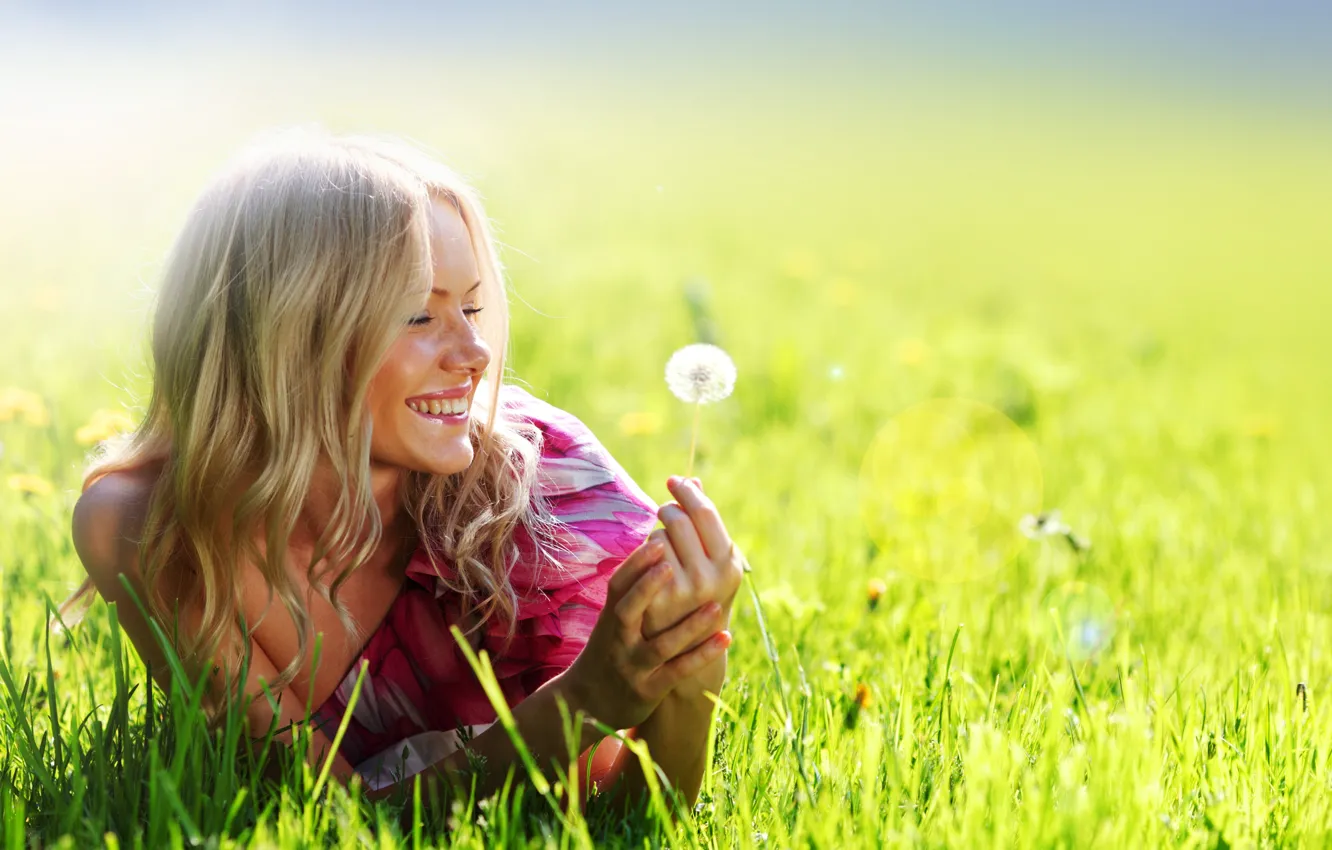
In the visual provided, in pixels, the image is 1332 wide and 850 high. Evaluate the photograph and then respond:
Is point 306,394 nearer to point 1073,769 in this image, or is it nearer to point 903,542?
point 1073,769

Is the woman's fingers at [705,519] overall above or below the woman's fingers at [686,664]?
above

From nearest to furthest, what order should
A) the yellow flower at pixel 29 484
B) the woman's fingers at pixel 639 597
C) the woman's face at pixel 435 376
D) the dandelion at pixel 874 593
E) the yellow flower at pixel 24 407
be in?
the woman's fingers at pixel 639 597 → the woman's face at pixel 435 376 → the dandelion at pixel 874 593 → the yellow flower at pixel 29 484 → the yellow flower at pixel 24 407

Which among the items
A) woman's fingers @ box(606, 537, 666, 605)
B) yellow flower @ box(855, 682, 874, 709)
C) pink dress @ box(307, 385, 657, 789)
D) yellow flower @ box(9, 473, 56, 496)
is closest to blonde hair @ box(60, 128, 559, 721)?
pink dress @ box(307, 385, 657, 789)

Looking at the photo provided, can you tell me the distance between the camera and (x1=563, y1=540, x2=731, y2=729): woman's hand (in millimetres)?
1601

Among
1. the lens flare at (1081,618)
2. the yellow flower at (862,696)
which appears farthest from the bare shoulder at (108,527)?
the lens flare at (1081,618)

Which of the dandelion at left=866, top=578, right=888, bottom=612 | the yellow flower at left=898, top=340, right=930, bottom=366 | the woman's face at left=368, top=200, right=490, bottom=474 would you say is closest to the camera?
the woman's face at left=368, top=200, right=490, bottom=474

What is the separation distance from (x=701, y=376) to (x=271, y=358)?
2.04 feet

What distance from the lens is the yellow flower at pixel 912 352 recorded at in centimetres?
452

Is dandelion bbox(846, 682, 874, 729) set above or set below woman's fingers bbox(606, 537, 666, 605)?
below

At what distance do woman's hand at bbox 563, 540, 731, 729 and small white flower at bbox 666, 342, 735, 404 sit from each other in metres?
0.28

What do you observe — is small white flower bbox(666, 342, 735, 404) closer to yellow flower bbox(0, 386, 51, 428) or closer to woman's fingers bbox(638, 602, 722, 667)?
woman's fingers bbox(638, 602, 722, 667)

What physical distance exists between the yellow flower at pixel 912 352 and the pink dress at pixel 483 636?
8.47 feet

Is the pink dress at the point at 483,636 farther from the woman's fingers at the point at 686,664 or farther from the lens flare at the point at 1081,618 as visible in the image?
the lens flare at the point at 1081,618

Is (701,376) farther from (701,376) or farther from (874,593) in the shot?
(874,593)
